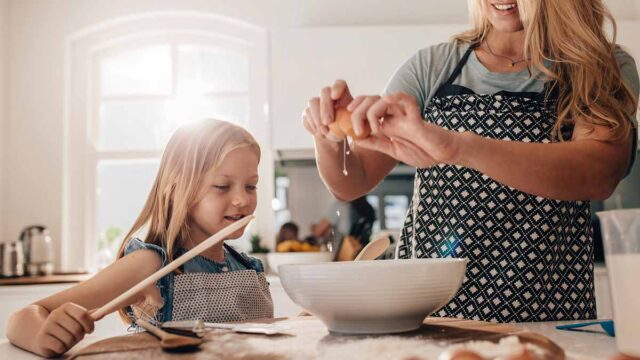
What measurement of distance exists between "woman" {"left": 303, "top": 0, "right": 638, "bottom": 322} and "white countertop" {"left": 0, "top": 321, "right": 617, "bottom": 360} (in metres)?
0.20

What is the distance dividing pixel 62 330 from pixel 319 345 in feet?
1.09

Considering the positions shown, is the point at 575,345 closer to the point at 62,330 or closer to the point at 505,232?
the point at 505,232

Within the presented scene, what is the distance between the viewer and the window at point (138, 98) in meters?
3.35

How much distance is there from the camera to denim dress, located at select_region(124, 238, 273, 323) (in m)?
1.11

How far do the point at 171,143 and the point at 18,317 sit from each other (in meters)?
0.57

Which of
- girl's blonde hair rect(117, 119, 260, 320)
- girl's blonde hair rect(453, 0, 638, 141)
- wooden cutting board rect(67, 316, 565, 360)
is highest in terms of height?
girl's blonde hair rect(453, 0, 638, 141)

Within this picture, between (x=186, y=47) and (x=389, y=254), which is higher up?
(x=186, y=47)

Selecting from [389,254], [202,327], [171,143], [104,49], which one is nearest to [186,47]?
[104,49]

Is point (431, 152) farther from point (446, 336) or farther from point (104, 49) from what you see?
point (104, 49)

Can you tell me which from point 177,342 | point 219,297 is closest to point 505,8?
point 219,297

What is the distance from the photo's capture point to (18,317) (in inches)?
34.6

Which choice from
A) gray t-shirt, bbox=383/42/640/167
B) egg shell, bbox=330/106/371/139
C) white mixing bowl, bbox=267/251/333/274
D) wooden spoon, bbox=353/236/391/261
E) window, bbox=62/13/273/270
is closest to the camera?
egg shell, bbox=330/106/371/139

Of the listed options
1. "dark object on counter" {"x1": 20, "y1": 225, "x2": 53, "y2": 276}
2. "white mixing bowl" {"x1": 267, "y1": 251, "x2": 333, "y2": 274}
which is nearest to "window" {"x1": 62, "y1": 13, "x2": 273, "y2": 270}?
"dark object on counter" {"x1": 20, "y1": 225, "x2": 53, "y2": 276}

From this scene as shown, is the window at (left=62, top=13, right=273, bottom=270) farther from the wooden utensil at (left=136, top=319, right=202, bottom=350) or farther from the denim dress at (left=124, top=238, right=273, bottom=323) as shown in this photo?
the wooden utensil at (left=136, top=319, right=202, bottom=350)
